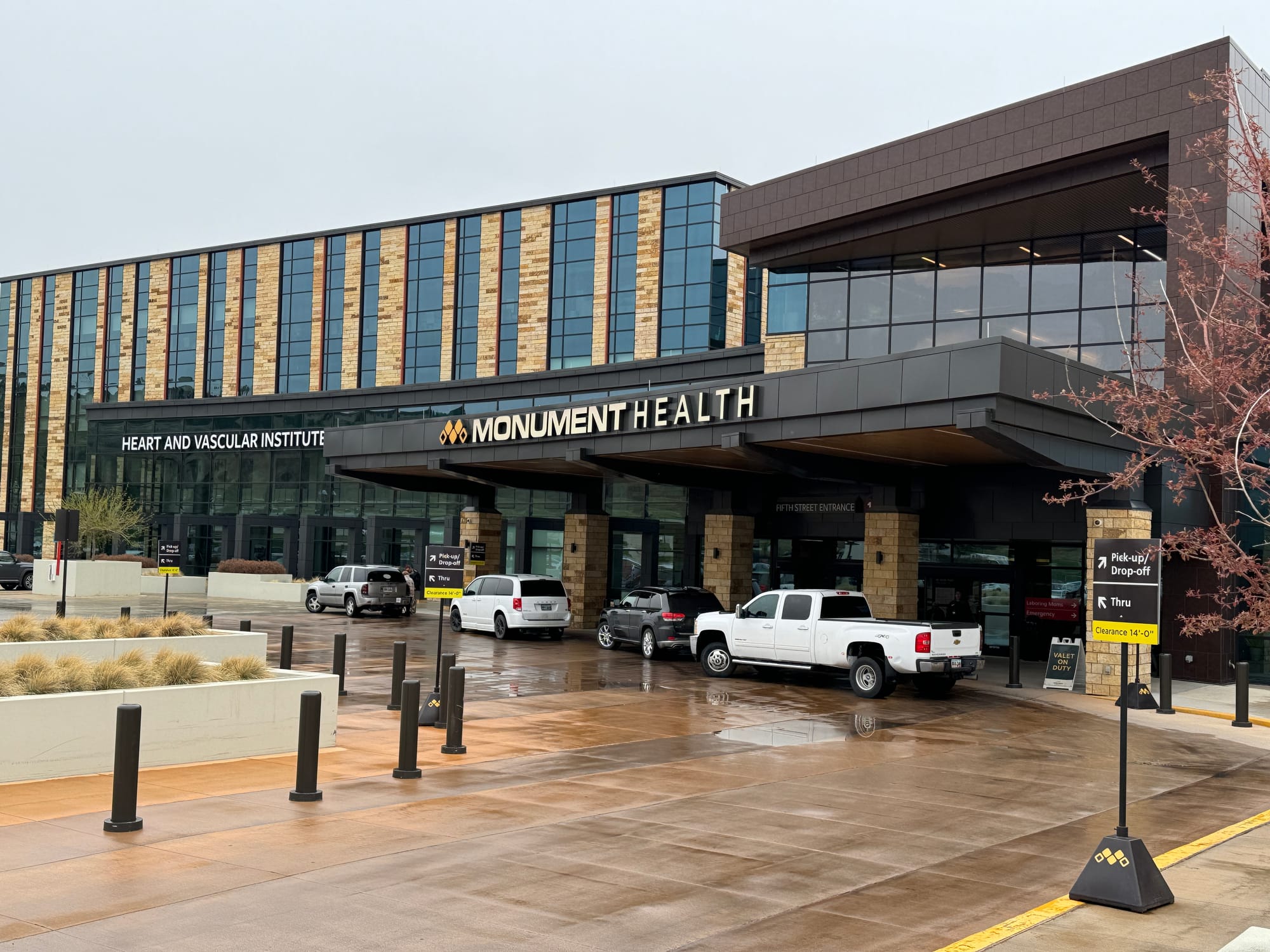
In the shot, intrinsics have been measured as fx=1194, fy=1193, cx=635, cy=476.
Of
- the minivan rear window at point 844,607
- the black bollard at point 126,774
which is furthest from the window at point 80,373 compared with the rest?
the black bollard at point 126,774

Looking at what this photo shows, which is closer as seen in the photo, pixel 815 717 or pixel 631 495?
pixel 815 717

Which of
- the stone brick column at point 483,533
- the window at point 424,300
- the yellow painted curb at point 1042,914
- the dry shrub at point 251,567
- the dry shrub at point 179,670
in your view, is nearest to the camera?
the yellow painted curb at point 1042,914

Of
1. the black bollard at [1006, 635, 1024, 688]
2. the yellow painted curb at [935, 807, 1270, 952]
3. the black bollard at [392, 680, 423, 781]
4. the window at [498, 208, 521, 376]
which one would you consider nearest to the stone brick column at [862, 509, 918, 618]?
the black bollard at [1006, 635, 1024, 688]

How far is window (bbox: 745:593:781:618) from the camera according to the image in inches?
905

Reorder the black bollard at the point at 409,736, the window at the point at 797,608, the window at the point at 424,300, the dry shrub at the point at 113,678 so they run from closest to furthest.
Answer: the black bollard at the point at 409,736
the dry shrub at the point at 113,678
the window at the point at 797,608
the window at the point at 424,300

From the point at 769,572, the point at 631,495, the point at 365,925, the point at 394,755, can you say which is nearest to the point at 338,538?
the point at 631,495

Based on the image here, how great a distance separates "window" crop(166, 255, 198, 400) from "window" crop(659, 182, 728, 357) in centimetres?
2917

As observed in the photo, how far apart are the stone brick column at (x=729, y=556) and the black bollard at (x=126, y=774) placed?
2322 centimetres

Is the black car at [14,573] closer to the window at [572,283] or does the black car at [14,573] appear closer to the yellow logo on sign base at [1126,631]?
the window at [572,283]

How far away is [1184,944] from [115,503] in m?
59.6

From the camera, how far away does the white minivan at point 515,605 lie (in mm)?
31828

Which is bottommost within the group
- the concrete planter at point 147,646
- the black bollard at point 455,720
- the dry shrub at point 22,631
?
the black bollard at point 455,720

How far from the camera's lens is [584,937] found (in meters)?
7.32

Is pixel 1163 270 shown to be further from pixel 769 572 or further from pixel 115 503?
pixel 115 503
